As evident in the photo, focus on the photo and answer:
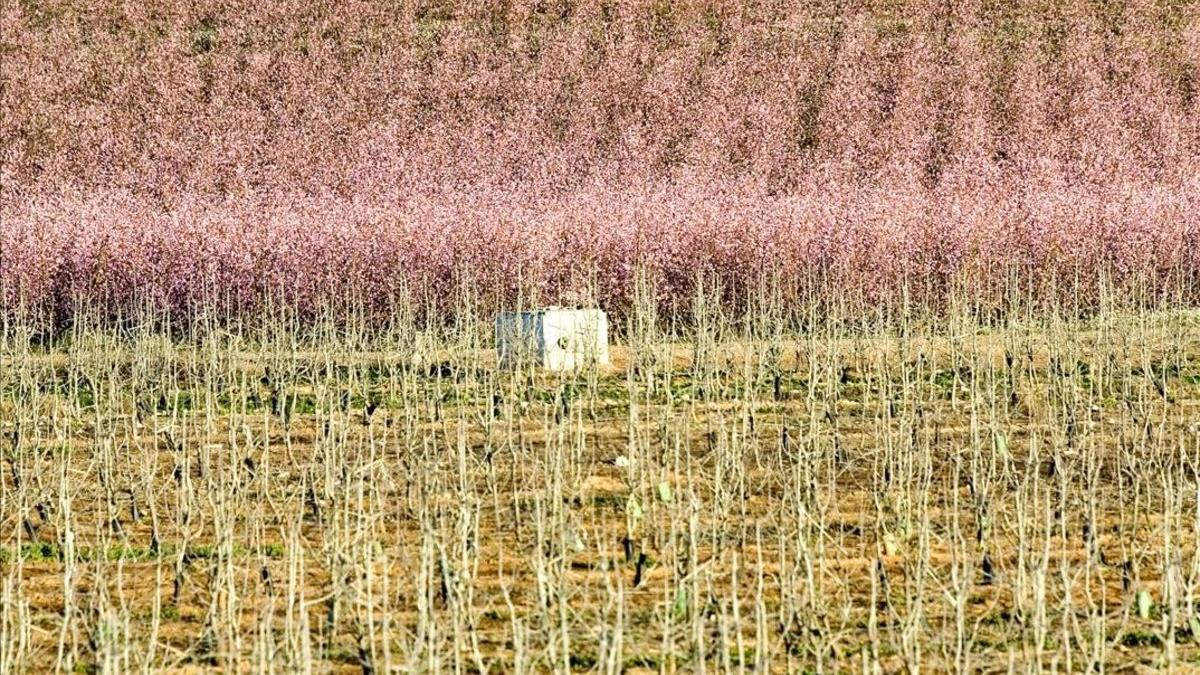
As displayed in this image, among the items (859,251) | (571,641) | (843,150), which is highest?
(843,150)

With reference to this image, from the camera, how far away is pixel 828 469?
7.50 metres

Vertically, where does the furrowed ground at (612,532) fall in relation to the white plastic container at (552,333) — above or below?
below

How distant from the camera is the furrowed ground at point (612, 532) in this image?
4.87 m

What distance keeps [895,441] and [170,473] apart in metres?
2.96

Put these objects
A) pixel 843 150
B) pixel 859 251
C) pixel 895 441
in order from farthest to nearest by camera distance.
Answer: pixel 843 150
pixel 859 251
pixel 895 441

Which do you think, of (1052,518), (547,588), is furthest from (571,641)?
(1052,518)

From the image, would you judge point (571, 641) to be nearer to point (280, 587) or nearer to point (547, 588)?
point (547, 588)

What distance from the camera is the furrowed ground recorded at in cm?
487

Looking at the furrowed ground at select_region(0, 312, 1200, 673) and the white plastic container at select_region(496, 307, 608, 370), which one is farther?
the white plastic container at select_region(496, 307, 608, 370)

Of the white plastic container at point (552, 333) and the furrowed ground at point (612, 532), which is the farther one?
the white plastic container at point (552, 333)

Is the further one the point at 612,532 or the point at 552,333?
the point at 552,333

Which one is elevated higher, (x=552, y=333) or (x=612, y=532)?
(x=552, y=333)

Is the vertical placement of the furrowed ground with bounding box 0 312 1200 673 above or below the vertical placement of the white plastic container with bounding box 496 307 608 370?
below

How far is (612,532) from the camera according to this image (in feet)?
21.4
